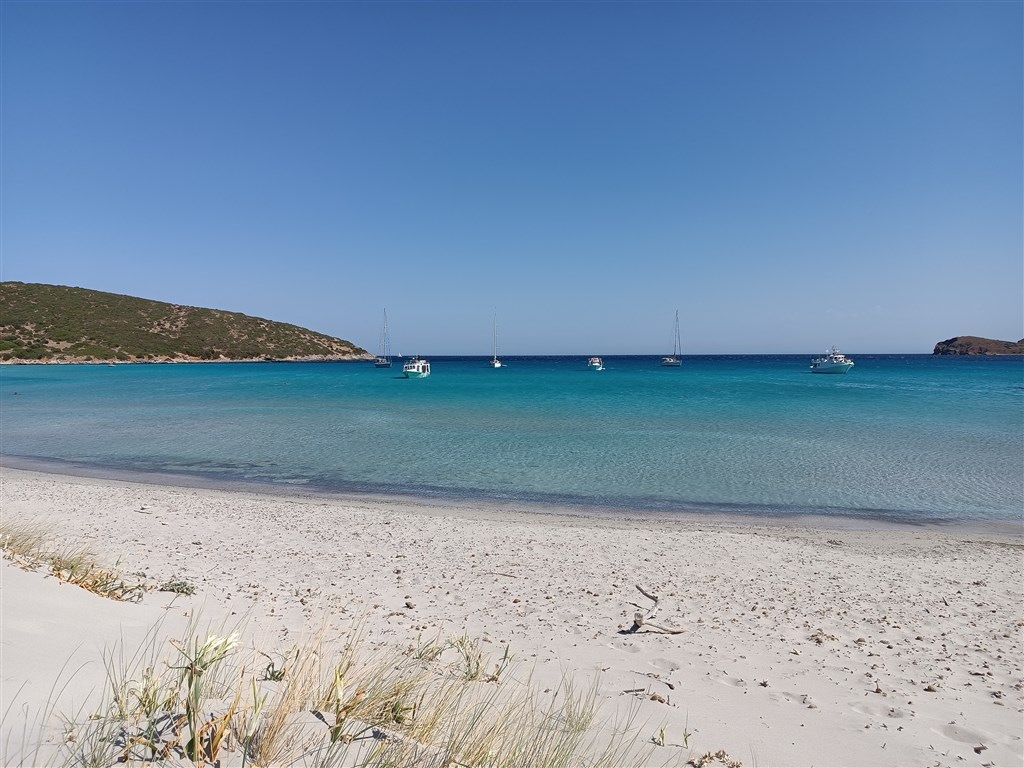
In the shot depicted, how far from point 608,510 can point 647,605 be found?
6509 mm

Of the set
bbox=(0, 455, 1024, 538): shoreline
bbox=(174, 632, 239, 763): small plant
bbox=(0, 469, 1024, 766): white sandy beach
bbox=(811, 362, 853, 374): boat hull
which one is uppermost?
bbox=(811, 362, 853, 374): boat hull

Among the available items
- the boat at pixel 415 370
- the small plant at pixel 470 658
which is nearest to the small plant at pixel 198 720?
the small plant at pixel 470 658

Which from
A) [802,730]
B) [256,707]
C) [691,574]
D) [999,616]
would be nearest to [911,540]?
[999,616]

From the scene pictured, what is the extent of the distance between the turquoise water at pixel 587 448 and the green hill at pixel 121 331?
202 ft

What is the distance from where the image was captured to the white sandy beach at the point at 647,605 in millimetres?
4422

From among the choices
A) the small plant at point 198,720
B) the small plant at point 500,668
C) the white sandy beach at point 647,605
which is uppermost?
the small plant at point 198,720

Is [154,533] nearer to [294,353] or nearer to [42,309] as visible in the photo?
[42,309]

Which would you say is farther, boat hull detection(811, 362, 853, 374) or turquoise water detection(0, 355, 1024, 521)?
boat hull detection(811, 362, 853, 374)

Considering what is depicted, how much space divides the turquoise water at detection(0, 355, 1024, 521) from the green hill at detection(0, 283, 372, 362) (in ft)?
202

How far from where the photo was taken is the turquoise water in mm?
15656

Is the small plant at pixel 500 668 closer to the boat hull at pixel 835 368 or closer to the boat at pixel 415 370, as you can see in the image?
the boat at pixel 415 370

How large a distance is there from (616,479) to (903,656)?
11156mm

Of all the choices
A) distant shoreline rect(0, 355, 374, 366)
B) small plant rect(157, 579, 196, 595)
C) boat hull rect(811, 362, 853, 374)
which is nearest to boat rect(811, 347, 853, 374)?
boat hull rect(811, 362, 853, 374)

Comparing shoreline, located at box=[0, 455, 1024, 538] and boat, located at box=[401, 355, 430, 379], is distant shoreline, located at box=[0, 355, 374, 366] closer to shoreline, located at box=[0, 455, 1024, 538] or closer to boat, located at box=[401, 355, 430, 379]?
boat, located at box=[401, 355, 430, 379]
